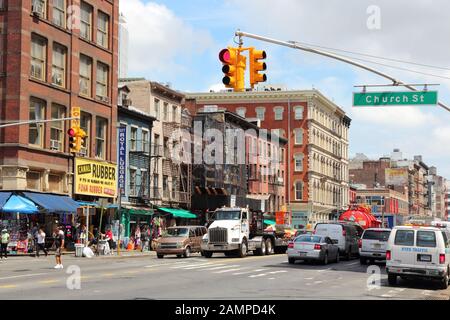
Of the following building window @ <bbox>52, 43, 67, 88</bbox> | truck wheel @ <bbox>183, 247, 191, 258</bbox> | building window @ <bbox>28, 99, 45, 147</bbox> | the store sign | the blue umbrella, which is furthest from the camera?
the store sign

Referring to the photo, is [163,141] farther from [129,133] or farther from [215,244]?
[215,244]

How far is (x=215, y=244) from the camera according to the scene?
38.2 m

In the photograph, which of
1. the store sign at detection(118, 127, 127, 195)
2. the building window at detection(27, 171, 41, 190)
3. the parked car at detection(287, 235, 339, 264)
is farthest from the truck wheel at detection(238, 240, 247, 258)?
the store sign at detection(118, 127, 127, 195)

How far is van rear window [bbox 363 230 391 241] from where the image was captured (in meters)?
34.5

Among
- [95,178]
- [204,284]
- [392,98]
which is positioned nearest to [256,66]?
[392,98]

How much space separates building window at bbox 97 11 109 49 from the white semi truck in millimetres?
19204

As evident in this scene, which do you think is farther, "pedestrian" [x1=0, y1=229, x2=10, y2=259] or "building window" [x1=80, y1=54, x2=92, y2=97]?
"building window" [x1=80, y1=54, x2=92, y2=97]

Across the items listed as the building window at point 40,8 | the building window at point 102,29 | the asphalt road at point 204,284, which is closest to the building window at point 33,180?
the building window at point 40,8

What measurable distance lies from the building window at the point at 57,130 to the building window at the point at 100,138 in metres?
4.46

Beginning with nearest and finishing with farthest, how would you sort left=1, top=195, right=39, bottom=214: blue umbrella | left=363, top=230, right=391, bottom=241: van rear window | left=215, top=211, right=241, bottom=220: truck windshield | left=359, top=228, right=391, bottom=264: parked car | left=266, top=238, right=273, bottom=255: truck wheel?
left=359, top=228, right=391, bottom=264: parked car
left=363, top=230, right=391, bottom=241: van rear window
left=1, top=195, right=39, bottom=214: blue umbrella
left=215, top=211, right=241, bottom=220: truck windshield
left=266, top=238, right=273, bottom=255: truck wheel

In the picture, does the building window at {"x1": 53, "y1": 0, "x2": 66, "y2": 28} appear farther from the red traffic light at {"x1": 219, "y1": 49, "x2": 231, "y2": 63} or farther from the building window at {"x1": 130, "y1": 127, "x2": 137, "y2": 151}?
the red traffic light at {"x1": 219, "y1": 49, "x2": 231, "y2": 63}

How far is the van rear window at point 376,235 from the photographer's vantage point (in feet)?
113
